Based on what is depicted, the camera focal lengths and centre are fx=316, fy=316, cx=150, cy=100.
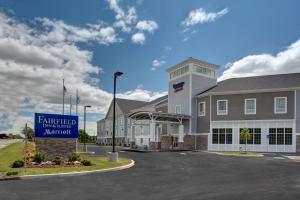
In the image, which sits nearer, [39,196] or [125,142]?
[39,196]

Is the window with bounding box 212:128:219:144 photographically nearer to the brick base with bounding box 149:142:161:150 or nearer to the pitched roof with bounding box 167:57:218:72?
the brick base with bounding box 149:142:161:150

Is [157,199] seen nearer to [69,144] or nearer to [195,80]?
[69,144]

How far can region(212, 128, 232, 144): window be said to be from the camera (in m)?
41.0

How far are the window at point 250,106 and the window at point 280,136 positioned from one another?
126 inches

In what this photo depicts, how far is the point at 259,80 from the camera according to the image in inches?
1695

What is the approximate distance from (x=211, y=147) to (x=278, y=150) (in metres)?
8.37

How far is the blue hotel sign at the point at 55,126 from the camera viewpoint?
2069 cm

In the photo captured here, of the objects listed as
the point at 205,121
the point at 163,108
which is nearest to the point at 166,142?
the point at 163,108

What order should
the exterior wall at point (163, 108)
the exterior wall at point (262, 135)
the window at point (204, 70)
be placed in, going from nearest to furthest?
the exterior wall at point (262, 135)
the window at point (204, 70)
the exterior wall at point (163, 108)

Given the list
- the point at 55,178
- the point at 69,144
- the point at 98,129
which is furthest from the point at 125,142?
the point at 55,178

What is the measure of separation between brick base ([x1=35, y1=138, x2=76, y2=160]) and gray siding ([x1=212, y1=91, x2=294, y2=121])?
2493 centimetres

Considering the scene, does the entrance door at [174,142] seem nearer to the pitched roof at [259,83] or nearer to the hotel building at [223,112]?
the hotel building at [223,112]

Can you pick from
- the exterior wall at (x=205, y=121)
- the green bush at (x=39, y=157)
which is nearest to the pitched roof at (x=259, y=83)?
Result: the exterior wall at (x=205, y=121)

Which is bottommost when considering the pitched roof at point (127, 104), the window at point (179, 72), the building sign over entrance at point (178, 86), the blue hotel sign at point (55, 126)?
the blue hotel sign at point (55, 126)
